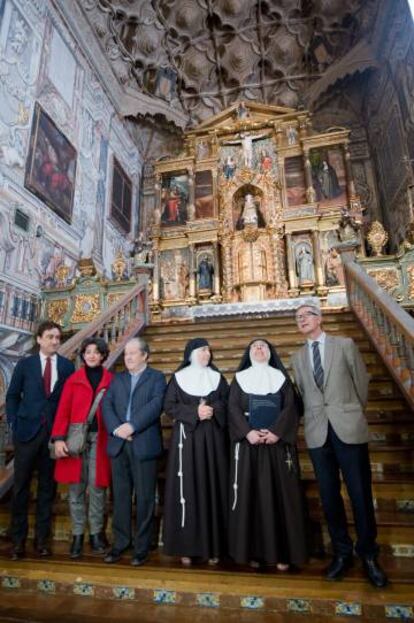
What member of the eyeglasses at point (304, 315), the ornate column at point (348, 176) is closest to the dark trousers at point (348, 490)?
the eyeglasses at point (304, 315)

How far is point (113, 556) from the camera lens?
2508mm

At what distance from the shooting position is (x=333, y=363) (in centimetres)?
244

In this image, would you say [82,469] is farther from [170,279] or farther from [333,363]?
[170,279]

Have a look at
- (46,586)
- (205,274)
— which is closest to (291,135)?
(205,274)

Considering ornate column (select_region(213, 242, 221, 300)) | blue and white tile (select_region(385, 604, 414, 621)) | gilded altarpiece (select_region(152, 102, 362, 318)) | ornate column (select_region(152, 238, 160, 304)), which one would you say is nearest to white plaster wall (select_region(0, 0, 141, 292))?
ornate column (select_region(152, 238, 160, 304))

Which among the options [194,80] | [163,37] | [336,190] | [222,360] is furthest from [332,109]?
[222,360]

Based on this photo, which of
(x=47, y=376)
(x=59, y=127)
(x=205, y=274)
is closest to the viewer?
(x=47, y=376)

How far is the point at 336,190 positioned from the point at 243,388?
1098 centimetres

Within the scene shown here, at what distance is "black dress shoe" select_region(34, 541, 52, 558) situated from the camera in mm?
2641

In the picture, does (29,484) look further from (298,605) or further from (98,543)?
(298,605)

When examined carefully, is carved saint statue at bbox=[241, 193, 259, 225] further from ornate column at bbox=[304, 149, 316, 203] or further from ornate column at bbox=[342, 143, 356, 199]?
ornate column at bbox=[342, 143, 356, 199]

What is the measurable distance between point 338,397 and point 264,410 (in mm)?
474

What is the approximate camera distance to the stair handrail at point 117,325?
14.2ft

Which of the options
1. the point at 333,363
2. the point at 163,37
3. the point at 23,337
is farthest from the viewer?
the point at 163,37
